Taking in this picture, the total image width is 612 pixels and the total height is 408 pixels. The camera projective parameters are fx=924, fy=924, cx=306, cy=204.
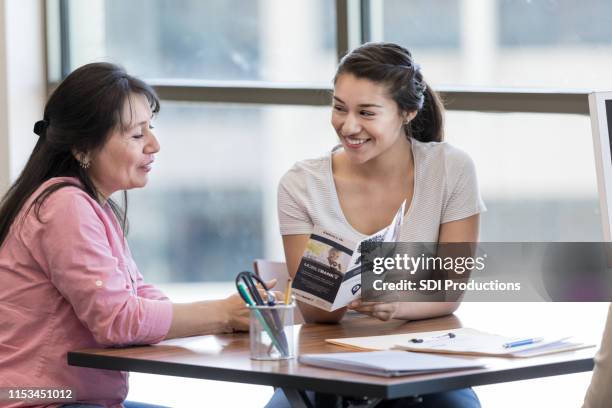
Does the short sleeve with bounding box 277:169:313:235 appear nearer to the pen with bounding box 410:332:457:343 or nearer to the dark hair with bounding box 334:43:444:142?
the dark hair with bounding box 334:43:444:142

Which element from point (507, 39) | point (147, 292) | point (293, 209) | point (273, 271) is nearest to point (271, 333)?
point (147, 292)

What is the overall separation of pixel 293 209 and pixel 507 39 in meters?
1.53

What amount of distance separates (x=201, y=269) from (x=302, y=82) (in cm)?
98

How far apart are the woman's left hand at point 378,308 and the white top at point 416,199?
0.35 metres

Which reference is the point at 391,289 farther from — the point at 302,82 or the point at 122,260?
the point at 302,82

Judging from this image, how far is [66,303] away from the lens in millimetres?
1939

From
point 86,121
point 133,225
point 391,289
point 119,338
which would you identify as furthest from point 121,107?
point 133,225

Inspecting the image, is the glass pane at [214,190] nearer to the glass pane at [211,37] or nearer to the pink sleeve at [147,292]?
the glass pane at [211,37]

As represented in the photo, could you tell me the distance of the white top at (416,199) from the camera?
102 inches

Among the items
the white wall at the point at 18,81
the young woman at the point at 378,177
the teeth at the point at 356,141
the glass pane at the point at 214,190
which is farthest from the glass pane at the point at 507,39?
the white wall at the point at 18,81

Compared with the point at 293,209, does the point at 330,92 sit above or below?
above

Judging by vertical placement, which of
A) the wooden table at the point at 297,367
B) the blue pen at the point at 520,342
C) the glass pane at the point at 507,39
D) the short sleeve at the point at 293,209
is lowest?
the wooden table at the point at 297,367

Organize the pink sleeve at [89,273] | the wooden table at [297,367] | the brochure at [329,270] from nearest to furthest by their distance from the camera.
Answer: the wooden table at [297,367]
the pink sleeve at [89,273]
the brochure at [329,270]

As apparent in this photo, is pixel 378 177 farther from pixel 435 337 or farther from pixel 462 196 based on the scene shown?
pixel 435 337
